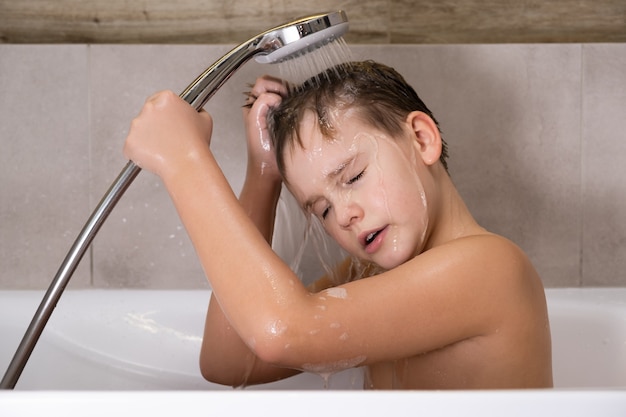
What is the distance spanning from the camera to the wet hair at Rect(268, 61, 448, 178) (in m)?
0.98

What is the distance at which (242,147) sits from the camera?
1478 millimetres

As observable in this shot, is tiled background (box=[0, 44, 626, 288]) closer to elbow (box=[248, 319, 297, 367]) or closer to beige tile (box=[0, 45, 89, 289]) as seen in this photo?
beige tile (box=[0, 45, 89, 289])

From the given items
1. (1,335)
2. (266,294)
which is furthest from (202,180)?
(1,335)

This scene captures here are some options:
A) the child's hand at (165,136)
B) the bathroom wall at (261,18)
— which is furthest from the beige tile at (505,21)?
the child's hand at (165,136)

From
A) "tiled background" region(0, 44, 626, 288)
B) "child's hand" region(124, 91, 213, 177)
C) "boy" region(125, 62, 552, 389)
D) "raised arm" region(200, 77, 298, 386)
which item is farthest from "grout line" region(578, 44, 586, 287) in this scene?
"child's hand" region(124, 91, 213, 177)

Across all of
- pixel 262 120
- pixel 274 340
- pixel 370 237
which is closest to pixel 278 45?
pixel 262 120

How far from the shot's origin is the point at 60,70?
57.3 inches

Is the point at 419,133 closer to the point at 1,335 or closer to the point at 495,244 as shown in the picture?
the point at 495,244

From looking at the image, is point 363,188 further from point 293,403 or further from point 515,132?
point 515,132

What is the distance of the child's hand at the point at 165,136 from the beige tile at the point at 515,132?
619 mm

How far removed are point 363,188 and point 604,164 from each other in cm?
78

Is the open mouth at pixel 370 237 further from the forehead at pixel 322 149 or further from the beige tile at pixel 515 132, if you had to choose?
the beige tile at pixel 515 132

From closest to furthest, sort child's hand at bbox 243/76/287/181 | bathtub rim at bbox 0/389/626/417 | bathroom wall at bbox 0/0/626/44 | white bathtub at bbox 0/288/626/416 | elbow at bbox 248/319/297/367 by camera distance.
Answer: bathtub rim at bbox 0/389/626/417
elbow at bbox 248/319/297/367
child's hand at bbox 243/76/287/181
white bathtub at bbox 0/288/626/416
bathroom wall at bbox 0/0/626/44

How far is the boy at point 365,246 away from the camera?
0.84 m
